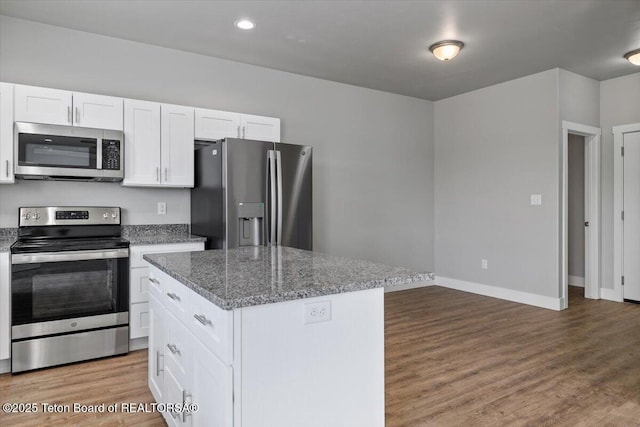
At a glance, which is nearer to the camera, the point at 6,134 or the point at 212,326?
the point at 212,326

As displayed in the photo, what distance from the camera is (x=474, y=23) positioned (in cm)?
343

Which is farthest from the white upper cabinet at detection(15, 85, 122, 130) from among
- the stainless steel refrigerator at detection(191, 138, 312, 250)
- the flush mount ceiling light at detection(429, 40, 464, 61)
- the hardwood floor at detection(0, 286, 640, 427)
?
the flush mount ceiling light at detection(429, 40, 464, 61)

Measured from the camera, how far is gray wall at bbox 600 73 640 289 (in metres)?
4.85

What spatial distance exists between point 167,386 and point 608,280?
17.1 feet

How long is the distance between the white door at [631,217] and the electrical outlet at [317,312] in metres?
4.89

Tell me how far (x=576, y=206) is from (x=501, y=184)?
5.34ft

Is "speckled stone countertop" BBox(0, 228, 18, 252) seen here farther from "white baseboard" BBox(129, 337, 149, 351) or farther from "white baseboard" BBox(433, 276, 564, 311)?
"white baseboard" BBox(433, 276, 564, 311)

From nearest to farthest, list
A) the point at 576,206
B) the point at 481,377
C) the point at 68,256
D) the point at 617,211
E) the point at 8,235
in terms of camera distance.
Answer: the point at 481,377, the point at 68,256, the point at 8,235, the point at 617,211, the point at 576,206

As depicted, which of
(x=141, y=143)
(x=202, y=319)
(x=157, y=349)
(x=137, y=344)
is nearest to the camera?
(x=202, y=319)

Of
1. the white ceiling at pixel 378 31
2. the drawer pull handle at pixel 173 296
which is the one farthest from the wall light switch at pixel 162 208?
the drawer pull handle at pixel 173 296

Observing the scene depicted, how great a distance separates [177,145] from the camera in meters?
3.69

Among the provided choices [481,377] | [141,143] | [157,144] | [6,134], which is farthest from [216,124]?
[481,377]

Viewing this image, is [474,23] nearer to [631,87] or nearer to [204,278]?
[631,87]

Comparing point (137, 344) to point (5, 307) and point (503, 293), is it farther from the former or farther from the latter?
point (503, 293)
